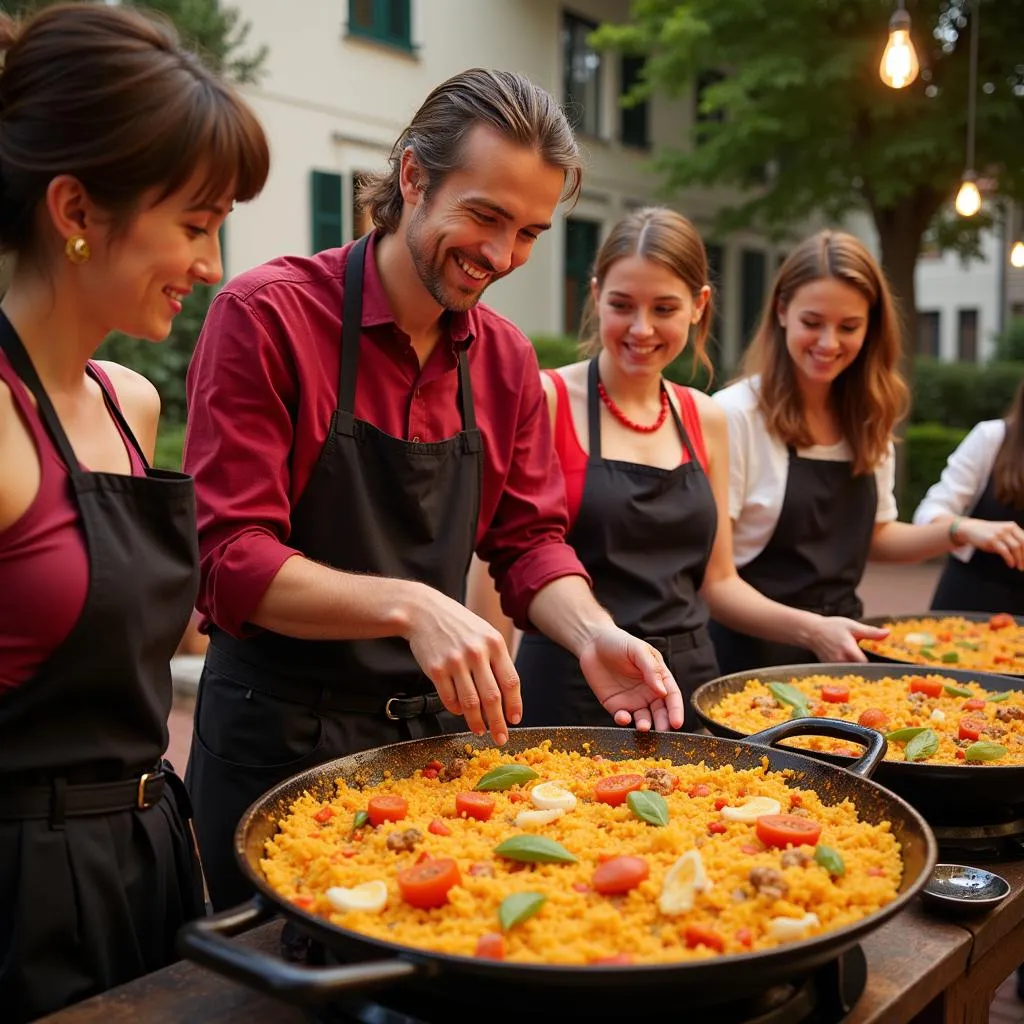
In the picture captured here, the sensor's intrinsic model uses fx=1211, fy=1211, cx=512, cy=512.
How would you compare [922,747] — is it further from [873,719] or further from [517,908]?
[517,908]

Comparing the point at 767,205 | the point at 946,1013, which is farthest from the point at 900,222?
the point at 946,1013

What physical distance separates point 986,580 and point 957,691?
2.00 m

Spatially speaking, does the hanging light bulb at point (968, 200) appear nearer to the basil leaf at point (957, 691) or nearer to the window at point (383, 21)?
the basil leaf at point (957, 691)

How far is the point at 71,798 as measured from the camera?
165cm

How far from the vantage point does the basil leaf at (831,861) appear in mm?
1552

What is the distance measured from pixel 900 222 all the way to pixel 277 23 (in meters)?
7.21

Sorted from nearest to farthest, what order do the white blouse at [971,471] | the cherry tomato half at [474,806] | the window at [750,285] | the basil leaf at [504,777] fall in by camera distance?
the cherry tomato half at [474,806] < the basil leaf at [504,777] < the white blouse at [971,471] < the window at [750,285]

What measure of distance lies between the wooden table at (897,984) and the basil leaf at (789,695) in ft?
2.05

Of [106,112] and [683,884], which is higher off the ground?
[106,112]

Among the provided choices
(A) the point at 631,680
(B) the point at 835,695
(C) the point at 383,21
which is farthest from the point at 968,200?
(C) the point at 383,21

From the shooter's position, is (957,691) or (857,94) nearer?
(957,691)

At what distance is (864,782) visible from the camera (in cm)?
180

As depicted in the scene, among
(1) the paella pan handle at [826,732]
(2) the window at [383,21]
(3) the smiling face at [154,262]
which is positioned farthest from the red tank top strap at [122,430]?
(2) the window at [383,21]

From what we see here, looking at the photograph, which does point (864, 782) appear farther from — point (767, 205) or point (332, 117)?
point (767, 205)
